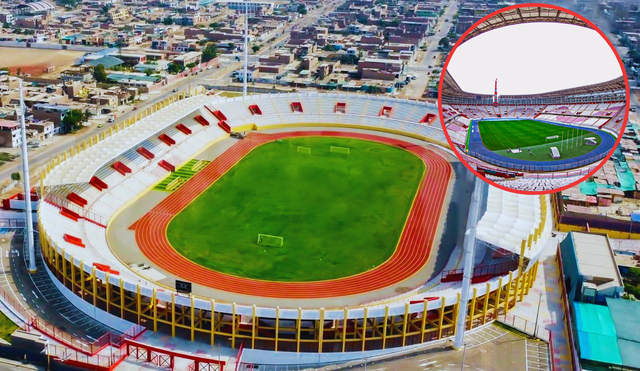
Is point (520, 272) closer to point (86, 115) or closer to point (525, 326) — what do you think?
point (525, 326)

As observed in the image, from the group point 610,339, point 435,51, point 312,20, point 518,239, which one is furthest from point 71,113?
point 312,20

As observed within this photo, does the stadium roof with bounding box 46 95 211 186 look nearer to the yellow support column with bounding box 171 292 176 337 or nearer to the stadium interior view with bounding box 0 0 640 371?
the stadium interior view with bounding box 0 0 640 371

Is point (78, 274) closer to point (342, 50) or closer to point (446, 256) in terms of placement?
point (446, 256)

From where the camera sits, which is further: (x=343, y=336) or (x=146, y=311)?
(x=146, y=311)

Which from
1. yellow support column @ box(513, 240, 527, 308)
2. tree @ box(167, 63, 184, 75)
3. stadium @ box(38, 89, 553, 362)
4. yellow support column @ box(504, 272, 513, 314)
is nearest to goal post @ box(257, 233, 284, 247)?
stadium @ box(38, 89, 553, 362)

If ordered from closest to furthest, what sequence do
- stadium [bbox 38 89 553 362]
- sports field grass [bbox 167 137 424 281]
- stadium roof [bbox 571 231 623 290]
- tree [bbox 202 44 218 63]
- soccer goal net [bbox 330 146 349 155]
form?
stadium [bbox 38 89 553 362], stadium roof [bbox 571 231 623 290], sports field grass [bbox 167 137 424 281], soccer goal net [bbox 330 146 349 155], tree [bbox 202 44 218 63]

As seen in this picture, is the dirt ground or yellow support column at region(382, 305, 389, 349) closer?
yellow support column at region(382, 305, 389, 349)

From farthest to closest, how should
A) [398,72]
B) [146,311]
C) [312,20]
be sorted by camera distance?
[312,20], [398,72], [146,311]
